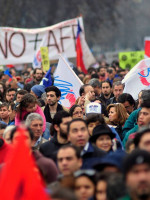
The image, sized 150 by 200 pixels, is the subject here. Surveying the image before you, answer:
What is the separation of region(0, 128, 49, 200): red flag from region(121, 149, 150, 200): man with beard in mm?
660

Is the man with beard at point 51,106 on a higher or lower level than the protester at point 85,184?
higher

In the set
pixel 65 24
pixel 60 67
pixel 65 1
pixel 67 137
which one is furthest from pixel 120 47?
pixel 67 137

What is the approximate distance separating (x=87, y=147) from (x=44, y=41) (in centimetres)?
1317

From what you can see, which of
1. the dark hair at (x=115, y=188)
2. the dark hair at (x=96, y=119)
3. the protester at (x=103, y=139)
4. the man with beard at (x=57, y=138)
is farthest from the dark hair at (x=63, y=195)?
the dark hair at (x=96, y=119)

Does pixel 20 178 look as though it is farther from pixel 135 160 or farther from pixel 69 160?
pixel 69 160

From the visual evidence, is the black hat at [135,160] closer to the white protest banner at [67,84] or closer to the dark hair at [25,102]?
the dark hair at [25,102]

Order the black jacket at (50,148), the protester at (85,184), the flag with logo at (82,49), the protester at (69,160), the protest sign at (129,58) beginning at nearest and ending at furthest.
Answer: the protester at (85,184) < the protester at (69,160) < the black jacket at (50,148) < the flag with logo at (82,49) < the protest sign at (129,58)

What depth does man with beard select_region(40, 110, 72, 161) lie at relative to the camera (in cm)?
834

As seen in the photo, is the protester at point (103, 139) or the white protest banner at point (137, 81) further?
the white protest banner at point (137, 81)

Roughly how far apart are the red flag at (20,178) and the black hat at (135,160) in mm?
718

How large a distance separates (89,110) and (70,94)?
10.6 feet

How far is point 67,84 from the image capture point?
14070 mm

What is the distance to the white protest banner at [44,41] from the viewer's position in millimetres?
20297

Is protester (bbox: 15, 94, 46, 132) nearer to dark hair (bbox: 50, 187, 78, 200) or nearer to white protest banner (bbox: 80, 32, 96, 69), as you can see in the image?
dark hair (bbox: 50, 187, 78, 200)
